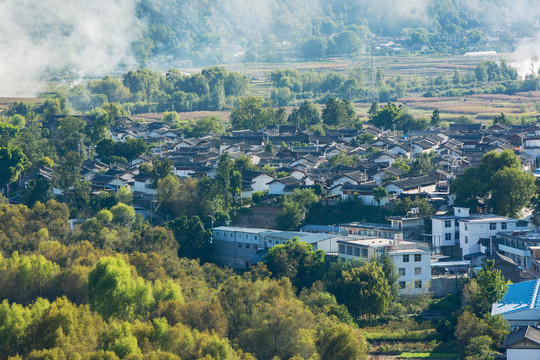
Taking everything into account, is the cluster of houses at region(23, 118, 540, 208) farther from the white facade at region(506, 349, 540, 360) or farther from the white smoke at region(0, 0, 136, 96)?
the white smoke at region(0, 0, 136, 96)

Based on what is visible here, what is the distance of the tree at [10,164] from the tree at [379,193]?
10122 mm

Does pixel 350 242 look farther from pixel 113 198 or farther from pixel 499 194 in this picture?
pixel 113 198

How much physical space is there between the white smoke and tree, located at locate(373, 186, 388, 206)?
30274mm

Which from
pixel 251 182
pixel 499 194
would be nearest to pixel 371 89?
pixel 251 182

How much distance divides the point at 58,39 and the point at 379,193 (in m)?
41.3

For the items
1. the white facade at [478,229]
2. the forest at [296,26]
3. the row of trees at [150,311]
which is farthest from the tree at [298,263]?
the forest at [296,26]

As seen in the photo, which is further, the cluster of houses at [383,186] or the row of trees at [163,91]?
the row of trees at [163,91]

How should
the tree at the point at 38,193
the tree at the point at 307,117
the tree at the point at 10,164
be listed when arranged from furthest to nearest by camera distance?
the tree at the point at 307,117
the tree at the point at 10,164
the tree at the point at 38,193

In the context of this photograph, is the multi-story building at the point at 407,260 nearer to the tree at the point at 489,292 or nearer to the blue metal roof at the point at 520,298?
the blue metal roof at the point at 520,298

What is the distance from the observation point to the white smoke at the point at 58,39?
162 feet

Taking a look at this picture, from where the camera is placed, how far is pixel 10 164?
24.7 m

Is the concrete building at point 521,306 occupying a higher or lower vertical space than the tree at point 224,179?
lower

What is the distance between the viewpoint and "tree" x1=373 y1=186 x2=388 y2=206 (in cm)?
1939

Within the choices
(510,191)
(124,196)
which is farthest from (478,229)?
(124,196)
